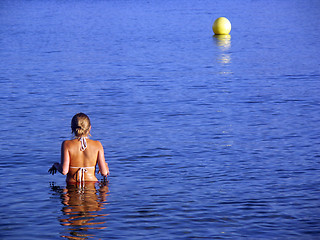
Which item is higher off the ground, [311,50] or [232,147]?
[311,50]

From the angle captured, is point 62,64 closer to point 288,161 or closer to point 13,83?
point 13,83

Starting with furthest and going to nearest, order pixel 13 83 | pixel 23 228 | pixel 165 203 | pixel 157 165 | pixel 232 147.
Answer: pixel 13 83
pixel 232 147
pixel 157 165
pixel 165 203
pixel 23 228

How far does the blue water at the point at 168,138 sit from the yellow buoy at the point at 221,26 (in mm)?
3906

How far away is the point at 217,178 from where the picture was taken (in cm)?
1141

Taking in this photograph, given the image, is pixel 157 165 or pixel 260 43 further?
pixel 260 43

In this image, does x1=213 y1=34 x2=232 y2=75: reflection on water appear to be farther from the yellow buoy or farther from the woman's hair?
the woman's hair

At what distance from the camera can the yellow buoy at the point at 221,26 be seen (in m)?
37.1

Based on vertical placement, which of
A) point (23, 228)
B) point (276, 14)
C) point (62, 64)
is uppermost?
point (276, 14)

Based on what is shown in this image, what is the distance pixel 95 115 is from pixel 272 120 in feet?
14.5

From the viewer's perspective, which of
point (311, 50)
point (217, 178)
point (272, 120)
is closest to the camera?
point (217, 178)

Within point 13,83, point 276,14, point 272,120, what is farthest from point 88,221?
point 276,14

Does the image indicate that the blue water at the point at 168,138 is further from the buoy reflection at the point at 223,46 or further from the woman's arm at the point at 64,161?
the woman's arm at the point at 64,161

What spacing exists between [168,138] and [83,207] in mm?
5051

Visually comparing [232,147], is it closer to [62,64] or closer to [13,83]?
[13,83]
